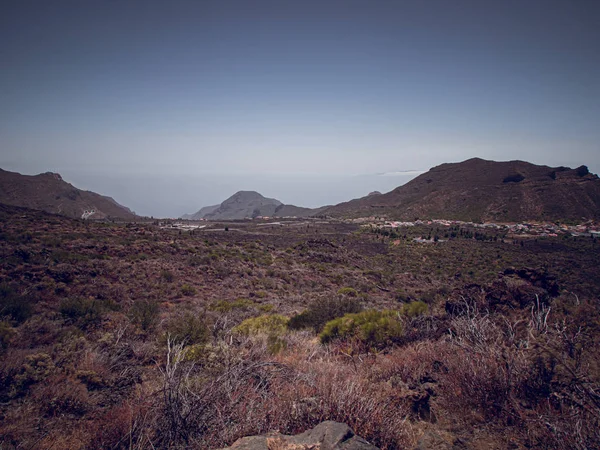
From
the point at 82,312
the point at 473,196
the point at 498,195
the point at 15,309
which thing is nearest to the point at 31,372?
the point at 82,312

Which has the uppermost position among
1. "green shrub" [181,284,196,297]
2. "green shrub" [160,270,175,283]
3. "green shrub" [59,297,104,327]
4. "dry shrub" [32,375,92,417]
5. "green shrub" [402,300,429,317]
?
"dry shrub" [32,375,92,417]

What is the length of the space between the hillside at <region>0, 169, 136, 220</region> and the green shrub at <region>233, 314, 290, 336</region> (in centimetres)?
6343

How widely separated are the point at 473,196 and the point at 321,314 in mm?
75890

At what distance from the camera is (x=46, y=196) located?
57406 millimetres

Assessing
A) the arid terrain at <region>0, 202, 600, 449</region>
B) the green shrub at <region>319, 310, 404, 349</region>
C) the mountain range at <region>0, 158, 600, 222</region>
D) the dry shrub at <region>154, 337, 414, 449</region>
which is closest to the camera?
the dry shrub at <region>154, 337, 414, 449</region>

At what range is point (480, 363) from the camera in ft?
10.00

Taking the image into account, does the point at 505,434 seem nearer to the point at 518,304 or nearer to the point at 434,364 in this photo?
the point at 434,364

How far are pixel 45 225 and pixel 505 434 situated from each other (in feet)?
88.8

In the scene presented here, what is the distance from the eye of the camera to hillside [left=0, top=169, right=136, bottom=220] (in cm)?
5219

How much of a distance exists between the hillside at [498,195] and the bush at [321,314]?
209 ft

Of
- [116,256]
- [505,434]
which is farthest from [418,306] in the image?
[116,256]

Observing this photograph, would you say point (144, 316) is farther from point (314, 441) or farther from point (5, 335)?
point (314, 441)

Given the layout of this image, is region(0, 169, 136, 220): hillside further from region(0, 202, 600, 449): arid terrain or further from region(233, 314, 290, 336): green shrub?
region(233, 314, 290, 336): green shrub

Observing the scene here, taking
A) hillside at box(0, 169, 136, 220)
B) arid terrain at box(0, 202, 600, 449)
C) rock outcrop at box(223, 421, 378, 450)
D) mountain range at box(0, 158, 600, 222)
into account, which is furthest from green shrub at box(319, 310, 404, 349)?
mountain range at box(0, 158, 600, 222)
